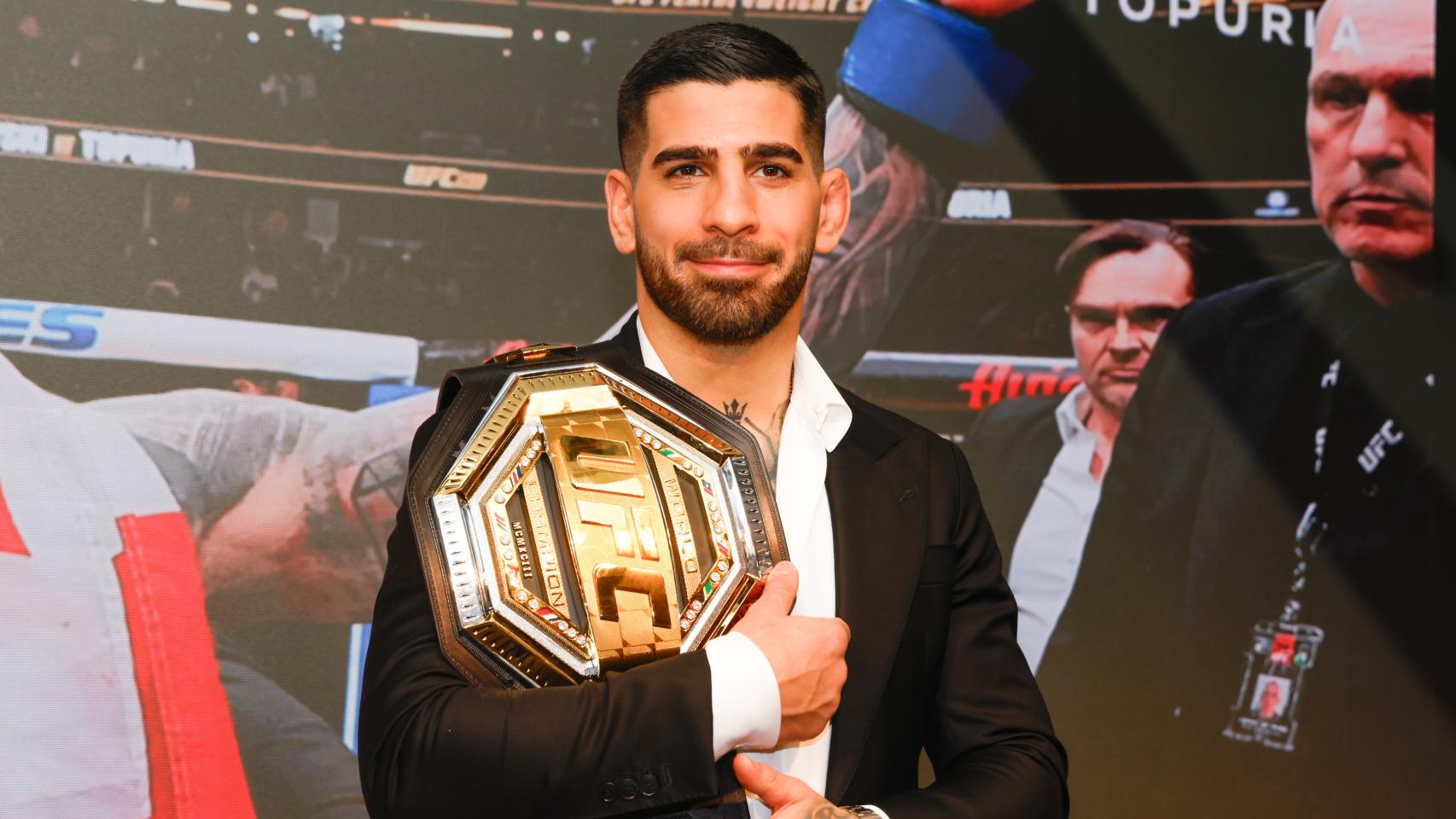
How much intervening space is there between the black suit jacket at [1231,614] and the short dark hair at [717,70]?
6.16 ft

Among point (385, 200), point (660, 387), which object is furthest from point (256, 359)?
point (660, 387)

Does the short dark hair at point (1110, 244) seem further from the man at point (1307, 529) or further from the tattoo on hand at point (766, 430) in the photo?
the tattoo on hand at point (766, 430)

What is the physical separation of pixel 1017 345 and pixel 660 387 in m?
1.85

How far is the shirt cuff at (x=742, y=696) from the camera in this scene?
1508 mm

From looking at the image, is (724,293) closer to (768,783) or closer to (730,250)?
(730,250)

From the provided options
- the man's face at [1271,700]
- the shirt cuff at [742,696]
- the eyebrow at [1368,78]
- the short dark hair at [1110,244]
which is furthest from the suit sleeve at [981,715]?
the eyebrow at [1368,78]

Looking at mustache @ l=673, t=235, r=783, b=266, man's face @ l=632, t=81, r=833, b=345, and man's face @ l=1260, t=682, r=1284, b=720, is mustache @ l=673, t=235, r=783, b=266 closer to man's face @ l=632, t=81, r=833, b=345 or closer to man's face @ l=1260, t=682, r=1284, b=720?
man's face @ l=632, t=81, r=833, b=345

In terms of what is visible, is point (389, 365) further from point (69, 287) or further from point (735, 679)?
point (735, 679)

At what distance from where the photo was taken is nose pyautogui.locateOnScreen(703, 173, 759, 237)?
71.5 inches

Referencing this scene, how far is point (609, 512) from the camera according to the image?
163 cm

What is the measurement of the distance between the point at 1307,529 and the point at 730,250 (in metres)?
2.35

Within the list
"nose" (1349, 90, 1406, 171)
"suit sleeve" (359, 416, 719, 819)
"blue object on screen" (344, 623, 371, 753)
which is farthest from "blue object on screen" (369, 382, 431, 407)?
"nose" (1349, 90, 1406, 171)

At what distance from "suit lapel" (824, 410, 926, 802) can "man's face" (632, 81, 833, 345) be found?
0.27 m

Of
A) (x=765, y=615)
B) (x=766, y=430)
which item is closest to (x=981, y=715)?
(x=765, y=615)
